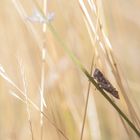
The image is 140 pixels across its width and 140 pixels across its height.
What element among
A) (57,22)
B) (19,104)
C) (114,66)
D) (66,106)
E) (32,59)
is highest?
(57,22)

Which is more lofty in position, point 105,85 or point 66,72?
point 66,72

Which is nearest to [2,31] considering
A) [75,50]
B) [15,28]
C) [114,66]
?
[15,28]

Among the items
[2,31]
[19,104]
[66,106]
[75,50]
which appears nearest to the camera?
[66,106]

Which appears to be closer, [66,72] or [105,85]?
[105,85]

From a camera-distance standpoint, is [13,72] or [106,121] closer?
[106,121]

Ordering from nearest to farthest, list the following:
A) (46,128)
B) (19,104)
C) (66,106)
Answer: (66,106) < (46,128) < (19,104)

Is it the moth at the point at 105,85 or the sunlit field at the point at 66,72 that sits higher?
the sunlit field at the point at 66,72

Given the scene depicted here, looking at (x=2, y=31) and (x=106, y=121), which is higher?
(x=2, y=31)

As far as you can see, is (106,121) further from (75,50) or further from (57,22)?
(57,22)

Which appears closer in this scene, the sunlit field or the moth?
the moth

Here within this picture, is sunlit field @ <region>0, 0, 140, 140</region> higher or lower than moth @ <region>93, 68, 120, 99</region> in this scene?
higher

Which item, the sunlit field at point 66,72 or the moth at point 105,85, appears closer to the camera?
the moth at point 105,85
